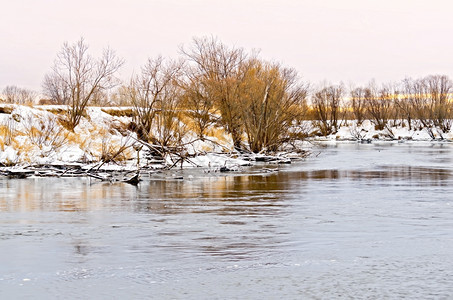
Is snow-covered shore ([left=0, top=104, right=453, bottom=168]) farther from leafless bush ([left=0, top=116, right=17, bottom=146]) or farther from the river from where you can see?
the river

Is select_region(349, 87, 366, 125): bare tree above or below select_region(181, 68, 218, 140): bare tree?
above

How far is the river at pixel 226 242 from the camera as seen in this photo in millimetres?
9148

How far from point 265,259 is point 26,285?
12.3 feet

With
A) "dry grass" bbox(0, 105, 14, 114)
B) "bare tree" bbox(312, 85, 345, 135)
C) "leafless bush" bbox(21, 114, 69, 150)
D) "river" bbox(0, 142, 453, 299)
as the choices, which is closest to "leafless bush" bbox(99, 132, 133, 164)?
"leafless bush" bbox(21, 114, 69, 150)

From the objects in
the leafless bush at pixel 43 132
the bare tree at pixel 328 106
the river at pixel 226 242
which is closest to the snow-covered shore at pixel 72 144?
the leafless bush at pixel 43 132

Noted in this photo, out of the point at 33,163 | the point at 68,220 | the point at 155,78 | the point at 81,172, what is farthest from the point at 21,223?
the point at 155,78

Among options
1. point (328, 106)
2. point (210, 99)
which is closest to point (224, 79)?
point (210, 99)

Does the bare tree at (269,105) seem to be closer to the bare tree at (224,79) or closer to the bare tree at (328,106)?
the bare tree at (224,79)

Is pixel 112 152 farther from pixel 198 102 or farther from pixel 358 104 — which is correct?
pixel 358 104

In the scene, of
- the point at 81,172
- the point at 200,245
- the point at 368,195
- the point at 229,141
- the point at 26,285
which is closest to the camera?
the point at 26,285

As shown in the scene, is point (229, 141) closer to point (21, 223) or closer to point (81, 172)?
point (81, 172)

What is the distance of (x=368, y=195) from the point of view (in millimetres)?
20078

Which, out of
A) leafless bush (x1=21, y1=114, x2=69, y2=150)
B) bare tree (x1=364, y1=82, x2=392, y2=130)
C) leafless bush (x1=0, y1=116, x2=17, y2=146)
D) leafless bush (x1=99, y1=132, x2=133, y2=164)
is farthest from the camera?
bare tree (x1=364, y1=82, x2=392, y2=130)

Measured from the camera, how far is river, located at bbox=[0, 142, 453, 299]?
9.15 meters
